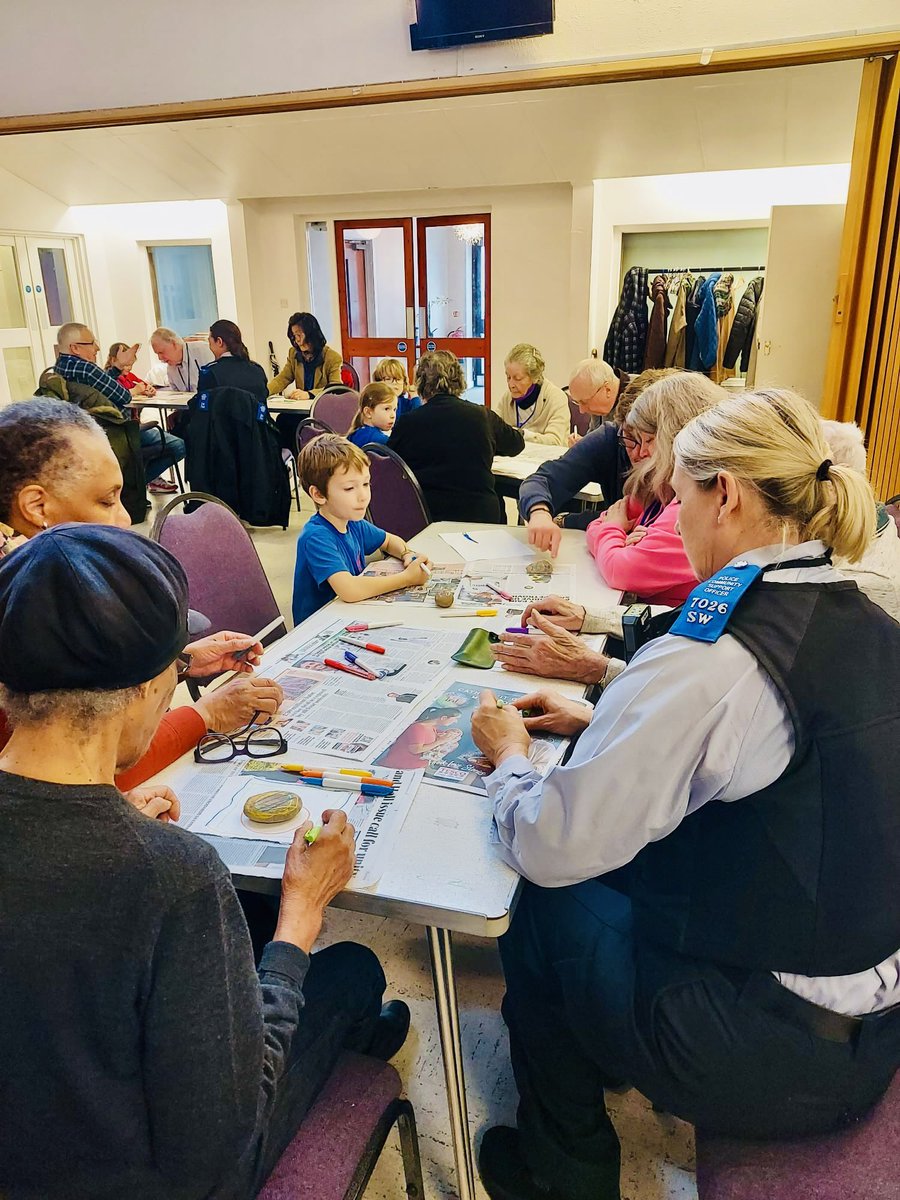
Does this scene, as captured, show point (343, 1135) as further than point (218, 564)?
No

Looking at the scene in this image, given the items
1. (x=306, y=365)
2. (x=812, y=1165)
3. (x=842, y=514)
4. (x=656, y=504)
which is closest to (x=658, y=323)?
(x=306, y=365)

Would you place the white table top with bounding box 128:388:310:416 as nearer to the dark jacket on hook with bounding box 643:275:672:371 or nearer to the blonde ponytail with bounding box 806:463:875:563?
the dark jacket on hook with bounding box 643:275:672:371

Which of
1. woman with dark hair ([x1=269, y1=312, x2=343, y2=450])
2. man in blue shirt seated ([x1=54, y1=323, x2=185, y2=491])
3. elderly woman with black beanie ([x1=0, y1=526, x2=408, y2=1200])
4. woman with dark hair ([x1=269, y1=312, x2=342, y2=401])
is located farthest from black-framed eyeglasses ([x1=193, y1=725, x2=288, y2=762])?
woman with dark hair ([x1=269, y1=312, x2=342, y2=401])

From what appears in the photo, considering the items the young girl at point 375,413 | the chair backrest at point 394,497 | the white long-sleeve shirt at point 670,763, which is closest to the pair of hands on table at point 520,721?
the white long-sleeve shirt at point 670,763

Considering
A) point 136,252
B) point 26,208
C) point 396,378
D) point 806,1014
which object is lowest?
point 806,1014

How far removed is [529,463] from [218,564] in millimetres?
2256

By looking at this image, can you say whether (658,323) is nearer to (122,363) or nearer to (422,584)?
(122,363)

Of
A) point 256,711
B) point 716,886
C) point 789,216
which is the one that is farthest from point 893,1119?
point 789,216

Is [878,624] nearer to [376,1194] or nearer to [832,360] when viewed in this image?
[376,1194]

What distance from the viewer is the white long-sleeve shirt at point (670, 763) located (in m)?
0.96

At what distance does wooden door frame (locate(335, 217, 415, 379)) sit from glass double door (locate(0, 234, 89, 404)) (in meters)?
3.15

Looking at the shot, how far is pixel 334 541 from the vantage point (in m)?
2.24

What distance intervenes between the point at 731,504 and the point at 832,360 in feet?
9.72

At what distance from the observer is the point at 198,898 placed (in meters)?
0.72
